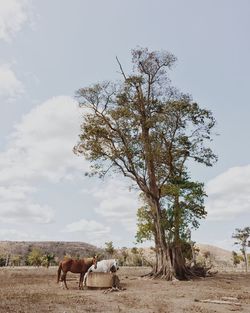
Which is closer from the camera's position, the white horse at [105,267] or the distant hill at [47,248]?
the white horse at [105,267]

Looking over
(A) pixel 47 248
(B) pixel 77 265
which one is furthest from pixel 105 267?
(A) pixel 47 248

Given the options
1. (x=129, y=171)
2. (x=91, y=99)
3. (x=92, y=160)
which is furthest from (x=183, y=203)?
(x=91, y=99)

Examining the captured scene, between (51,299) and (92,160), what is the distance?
17.7m

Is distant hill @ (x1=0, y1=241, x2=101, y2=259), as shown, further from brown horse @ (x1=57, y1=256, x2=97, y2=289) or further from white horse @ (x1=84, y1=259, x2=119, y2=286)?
white horse @ (x1=84, y1=259, x2=119, y2=286)

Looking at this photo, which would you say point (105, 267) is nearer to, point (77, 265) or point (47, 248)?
point (77, 265)

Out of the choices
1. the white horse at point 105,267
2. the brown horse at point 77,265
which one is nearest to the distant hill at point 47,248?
the brown horse at point 77,265

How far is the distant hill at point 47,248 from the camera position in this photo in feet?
422

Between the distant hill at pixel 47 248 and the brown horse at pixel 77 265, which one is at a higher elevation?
the distant hill at pixel 47 248

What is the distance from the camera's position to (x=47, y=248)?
5443 inches

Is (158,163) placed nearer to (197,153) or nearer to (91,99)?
(197,153)

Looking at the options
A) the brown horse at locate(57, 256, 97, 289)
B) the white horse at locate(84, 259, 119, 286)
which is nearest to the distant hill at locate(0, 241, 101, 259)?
the brown horse at locate(57, 256, 97, 289)

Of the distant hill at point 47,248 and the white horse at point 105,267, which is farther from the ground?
the distant hill at point 47,248

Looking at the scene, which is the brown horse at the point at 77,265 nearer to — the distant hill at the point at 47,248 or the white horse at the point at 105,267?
the white horse at the point at 105,267

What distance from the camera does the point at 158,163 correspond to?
3512 cm
